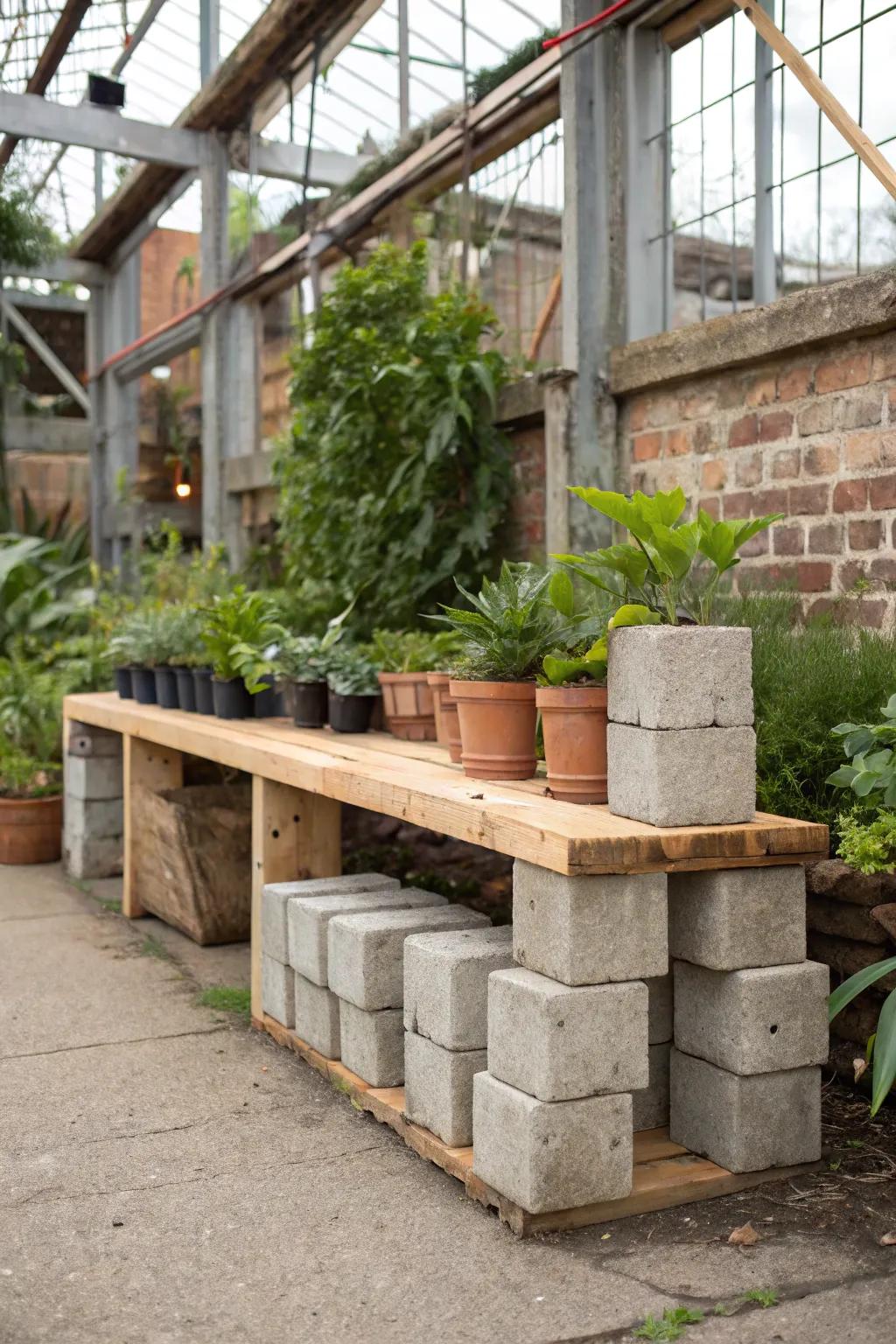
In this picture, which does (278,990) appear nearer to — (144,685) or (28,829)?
(144,685)

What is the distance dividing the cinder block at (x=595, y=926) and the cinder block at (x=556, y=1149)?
24 centimetres

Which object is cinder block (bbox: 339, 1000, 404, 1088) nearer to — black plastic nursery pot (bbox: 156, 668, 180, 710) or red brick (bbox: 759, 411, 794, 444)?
red brick (bbox: 759, 411, 794, 444)

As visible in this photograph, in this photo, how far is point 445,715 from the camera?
3.67 m

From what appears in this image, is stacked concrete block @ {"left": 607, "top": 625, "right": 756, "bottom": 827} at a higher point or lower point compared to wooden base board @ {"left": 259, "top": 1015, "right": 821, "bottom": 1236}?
higher

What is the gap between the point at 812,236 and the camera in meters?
5.75

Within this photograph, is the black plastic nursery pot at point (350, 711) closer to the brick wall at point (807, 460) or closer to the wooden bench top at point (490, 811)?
the wooden bench top at point (490, 811)

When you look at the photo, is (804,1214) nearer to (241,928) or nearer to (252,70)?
(241,928)

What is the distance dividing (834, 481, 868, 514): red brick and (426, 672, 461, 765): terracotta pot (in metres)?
1.23

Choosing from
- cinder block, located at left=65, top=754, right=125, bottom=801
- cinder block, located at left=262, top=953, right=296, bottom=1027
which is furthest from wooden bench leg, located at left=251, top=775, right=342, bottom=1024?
cinder block, located at left=65, top=754, right=125, bottom=801

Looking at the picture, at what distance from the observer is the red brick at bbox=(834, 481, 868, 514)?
3641 mm

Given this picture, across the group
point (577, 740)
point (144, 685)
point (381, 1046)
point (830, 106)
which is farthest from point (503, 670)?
point (144, 685)

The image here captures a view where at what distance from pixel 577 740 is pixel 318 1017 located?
107 centimetres

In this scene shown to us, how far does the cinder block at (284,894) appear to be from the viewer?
3.50 m

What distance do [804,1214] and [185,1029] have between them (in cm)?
187
